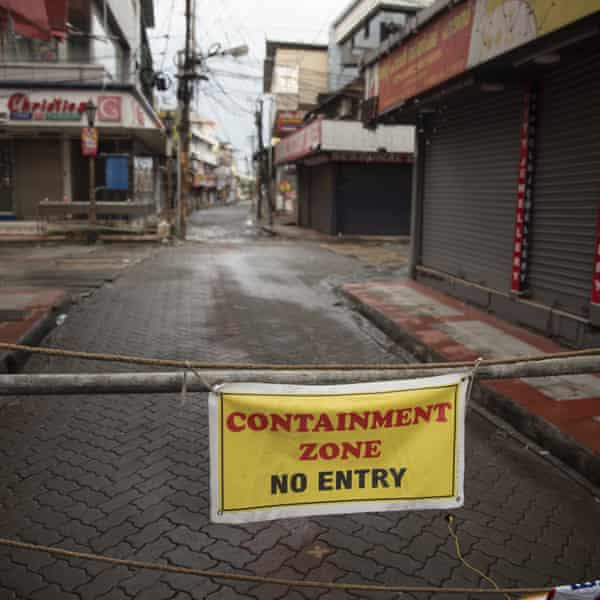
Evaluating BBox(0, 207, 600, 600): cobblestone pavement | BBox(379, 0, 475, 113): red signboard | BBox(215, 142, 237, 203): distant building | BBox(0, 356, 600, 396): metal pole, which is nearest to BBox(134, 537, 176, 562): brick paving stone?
BBox(0, 207, 600, 600): cobblestone pavement

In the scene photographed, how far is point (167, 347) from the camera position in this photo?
8.07 m

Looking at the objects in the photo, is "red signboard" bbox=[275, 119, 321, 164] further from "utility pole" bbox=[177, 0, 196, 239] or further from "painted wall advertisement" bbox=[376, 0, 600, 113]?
"painted wall advertisement" bbox=[376, 0, 600, 113]

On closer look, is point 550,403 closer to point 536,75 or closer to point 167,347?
point 167,347

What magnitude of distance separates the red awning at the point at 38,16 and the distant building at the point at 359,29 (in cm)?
2414

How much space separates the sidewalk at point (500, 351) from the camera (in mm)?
5051

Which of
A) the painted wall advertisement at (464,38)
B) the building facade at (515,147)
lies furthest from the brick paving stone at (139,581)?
the painted wall advertisement at (464,38)

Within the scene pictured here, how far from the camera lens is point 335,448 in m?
2.51

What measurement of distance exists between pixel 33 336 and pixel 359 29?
3478 cm

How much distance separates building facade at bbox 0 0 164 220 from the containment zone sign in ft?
77.2

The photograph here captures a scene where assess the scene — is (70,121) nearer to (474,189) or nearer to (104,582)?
(474,189)

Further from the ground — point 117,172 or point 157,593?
point 117,172

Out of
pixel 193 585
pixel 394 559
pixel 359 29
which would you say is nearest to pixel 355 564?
pixel 394 559

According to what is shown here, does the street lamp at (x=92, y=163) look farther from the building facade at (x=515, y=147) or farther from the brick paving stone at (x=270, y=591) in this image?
the brick paving stone at (x=270, y=591)

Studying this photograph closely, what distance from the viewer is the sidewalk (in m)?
5.05
